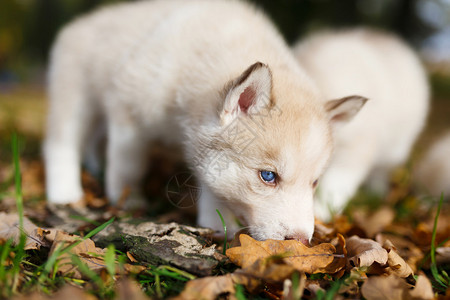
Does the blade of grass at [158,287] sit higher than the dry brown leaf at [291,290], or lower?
lower

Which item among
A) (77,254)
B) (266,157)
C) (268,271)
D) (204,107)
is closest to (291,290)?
(268,271)

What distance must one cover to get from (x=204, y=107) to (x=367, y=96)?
6.91 feet

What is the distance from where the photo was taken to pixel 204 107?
268 centimetres

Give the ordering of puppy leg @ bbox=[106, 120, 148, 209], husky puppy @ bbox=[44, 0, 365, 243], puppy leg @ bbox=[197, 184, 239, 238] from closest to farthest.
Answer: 1. husky puppy @ bbox=[44, 0, 365, 243]
2. puppy leg @ bbox=[197, 184, 239, 238]
3. puppy leg @ bbox=[106, 120, 148, 209]

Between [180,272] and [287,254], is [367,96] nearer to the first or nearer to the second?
[287,254]

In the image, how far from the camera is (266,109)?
8.03ft

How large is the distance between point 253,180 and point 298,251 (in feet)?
1.72

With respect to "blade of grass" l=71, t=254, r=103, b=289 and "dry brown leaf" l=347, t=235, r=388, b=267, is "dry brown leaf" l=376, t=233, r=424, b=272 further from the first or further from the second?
"blade of grass" l=71, t=254, r=103, b=289

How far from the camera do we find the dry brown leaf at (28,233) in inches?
82.5

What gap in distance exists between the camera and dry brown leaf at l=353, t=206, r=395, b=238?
10.2 ft

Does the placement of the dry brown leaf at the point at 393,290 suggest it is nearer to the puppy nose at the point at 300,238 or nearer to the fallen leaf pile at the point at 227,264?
the fallen leaf pile at the point at 227,264

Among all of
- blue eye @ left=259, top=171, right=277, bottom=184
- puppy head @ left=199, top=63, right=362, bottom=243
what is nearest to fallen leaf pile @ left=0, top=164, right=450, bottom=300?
puppy head @ left=199, top=63, right=362, bottom=243

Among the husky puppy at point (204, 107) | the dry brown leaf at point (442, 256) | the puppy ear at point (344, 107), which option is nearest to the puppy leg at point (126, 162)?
the husky puppy at point (204, 107)

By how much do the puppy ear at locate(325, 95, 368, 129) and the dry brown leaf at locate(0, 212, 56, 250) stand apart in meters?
1.96
